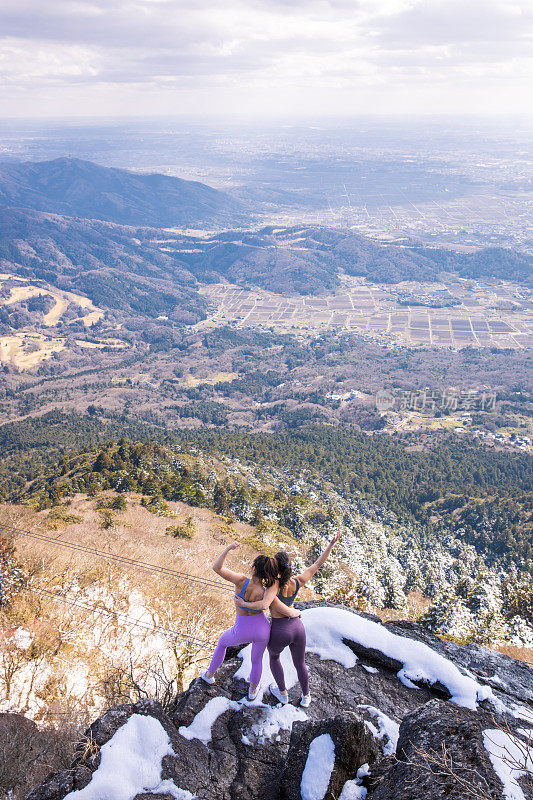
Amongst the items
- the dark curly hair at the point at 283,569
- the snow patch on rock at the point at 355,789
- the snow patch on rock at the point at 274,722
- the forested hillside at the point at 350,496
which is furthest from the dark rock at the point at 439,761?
the forested hillside at the point at 350,496

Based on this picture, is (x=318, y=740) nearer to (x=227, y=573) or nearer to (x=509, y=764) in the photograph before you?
(x=509, y=764)

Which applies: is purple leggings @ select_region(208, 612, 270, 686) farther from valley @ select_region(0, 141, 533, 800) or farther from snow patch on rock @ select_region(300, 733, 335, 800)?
valley @ select_region(0, 141, 533, 800)

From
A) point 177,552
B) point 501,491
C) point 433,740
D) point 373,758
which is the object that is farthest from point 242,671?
point 501,491

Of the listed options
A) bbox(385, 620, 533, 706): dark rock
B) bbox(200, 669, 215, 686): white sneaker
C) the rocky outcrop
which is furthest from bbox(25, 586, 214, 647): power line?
bbox(385, 620, 533, 706): dark rock

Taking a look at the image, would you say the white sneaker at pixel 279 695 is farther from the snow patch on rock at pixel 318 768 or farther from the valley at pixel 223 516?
the valley at pixel 223 516

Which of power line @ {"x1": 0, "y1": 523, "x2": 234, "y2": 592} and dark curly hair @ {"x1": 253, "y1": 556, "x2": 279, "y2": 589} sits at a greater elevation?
dark curly hair @ {"x1": 253, "y1": 556, "x2": 279, "y2": 589}

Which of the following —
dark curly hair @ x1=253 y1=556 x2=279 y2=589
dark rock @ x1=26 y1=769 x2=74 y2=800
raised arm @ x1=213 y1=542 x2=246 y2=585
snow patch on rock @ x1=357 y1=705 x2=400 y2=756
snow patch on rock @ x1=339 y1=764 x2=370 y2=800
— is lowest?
snow patch on rock @ x1=357 y1=705 x2=400 y2=756

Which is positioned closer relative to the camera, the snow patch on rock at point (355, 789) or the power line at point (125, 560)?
the snow patch on rock at point (355, 789)
